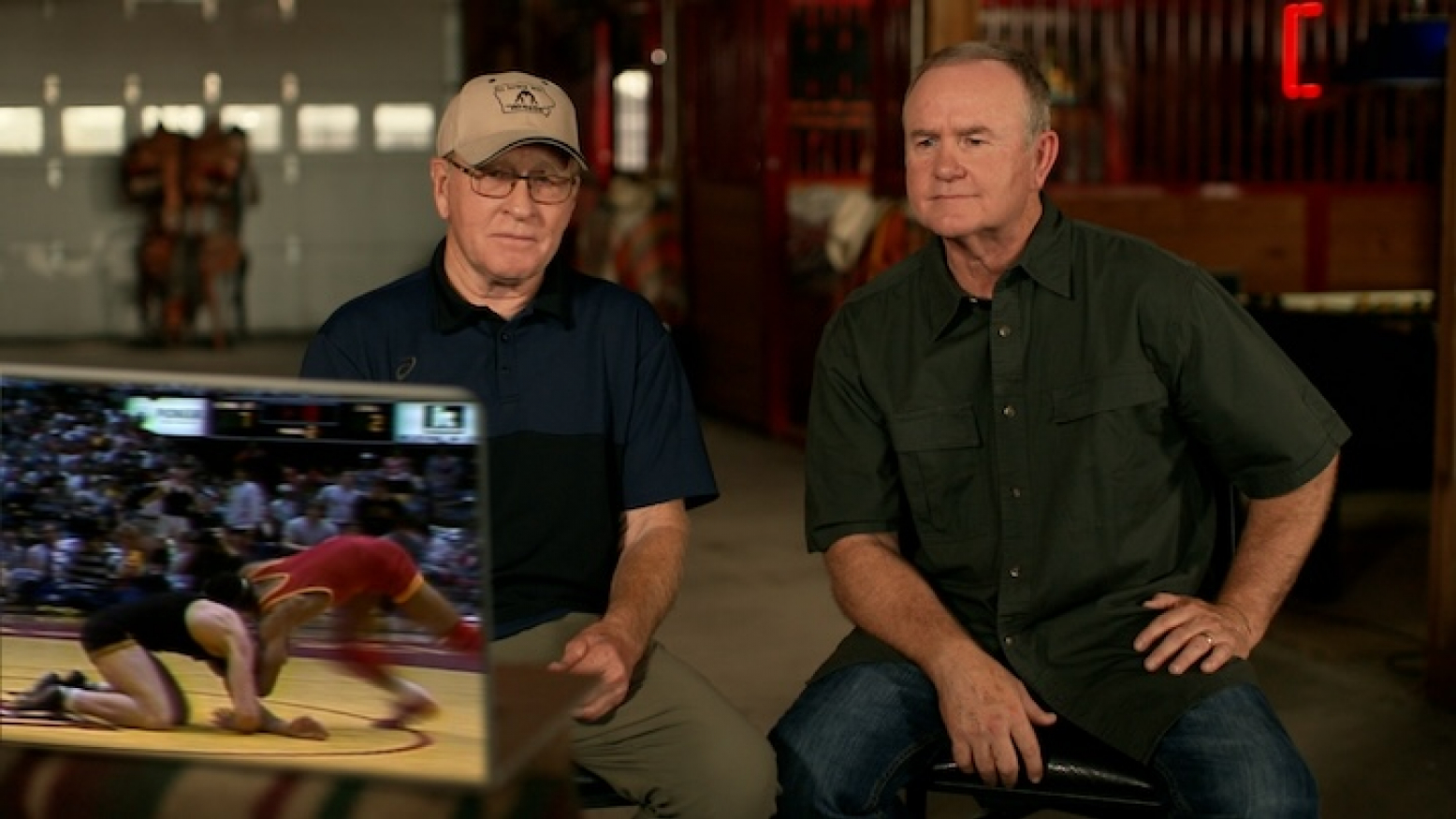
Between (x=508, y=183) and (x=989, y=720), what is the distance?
83 centimetres

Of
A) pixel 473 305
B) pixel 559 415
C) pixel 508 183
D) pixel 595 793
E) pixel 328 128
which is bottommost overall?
pixel 595 793

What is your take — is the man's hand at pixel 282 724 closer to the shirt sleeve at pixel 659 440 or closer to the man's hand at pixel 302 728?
the man's hand at pixel 302 728

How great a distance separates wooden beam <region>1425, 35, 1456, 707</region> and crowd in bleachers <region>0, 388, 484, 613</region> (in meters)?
3.07

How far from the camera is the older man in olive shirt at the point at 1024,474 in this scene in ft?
8.54

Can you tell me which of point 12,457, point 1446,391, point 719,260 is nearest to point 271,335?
point 719,260

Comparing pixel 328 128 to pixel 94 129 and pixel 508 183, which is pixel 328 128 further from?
pixel 508 183

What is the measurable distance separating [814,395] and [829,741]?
471 mm

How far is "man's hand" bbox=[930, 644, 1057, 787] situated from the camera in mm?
2531

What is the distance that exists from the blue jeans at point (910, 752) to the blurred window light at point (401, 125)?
1132 cm

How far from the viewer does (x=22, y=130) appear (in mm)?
13344

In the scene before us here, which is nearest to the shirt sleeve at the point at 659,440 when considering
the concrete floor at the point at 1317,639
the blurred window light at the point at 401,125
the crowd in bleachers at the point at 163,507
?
the crowd in bleachers at the point at 163,507

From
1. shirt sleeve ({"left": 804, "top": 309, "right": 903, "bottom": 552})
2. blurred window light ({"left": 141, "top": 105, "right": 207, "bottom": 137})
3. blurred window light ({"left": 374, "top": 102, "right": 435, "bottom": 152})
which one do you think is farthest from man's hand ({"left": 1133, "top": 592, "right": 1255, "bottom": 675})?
blurred window light ({"left": 141, "top": 105, "right": 207, "bottom": 137})

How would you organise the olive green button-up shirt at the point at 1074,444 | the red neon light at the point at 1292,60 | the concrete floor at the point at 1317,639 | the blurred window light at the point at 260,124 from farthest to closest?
the blurred window light at the point at 260,124
the red neon light at the point at 1292,60
the concrete floor at the point at 1317,639
the olive green button-up shirt at the point at 1074,444

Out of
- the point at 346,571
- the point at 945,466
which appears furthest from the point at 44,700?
the point at 945,466
